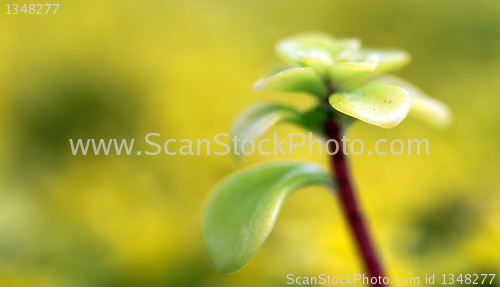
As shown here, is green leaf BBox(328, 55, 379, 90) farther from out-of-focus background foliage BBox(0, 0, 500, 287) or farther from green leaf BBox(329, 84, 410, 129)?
out-of-focus background foliage BBox(0, 0, 500, 287)

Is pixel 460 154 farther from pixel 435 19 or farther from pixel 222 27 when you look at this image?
pixel 222 27

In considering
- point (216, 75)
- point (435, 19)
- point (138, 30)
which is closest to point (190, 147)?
point (216, 75)

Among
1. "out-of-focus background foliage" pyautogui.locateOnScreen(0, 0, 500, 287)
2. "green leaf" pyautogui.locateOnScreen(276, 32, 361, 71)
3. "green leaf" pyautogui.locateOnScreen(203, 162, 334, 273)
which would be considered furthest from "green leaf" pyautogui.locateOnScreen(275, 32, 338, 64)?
"out-of-focus background foliage" pyautogui.locateOnScreen(0, 0, 500, 287)

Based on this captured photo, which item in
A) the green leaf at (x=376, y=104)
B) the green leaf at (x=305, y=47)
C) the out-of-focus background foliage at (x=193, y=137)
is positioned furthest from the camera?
the out-of-focus background foliage at (x=193, y=137)

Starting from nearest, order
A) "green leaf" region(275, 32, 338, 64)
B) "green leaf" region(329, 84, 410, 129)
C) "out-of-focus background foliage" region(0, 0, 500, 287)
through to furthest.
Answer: "green leaf" region(329, 84, 410, 129) < "green leaf" region(275, 32, 338, 64) < "out-of-focus background foliage" region(0, 0, 500, 287)

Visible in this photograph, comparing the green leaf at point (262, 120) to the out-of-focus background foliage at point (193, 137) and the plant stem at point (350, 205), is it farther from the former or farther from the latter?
the out-of-focus background foliage at point (193, 137)

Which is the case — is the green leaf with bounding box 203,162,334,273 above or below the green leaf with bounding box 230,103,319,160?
below

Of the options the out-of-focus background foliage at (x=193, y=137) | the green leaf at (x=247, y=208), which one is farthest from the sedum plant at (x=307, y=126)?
the out-of-focus background foliage at (x=193, y=137)

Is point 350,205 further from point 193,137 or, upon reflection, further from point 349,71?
point 193,137

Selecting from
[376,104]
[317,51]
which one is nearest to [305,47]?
[317,51]
